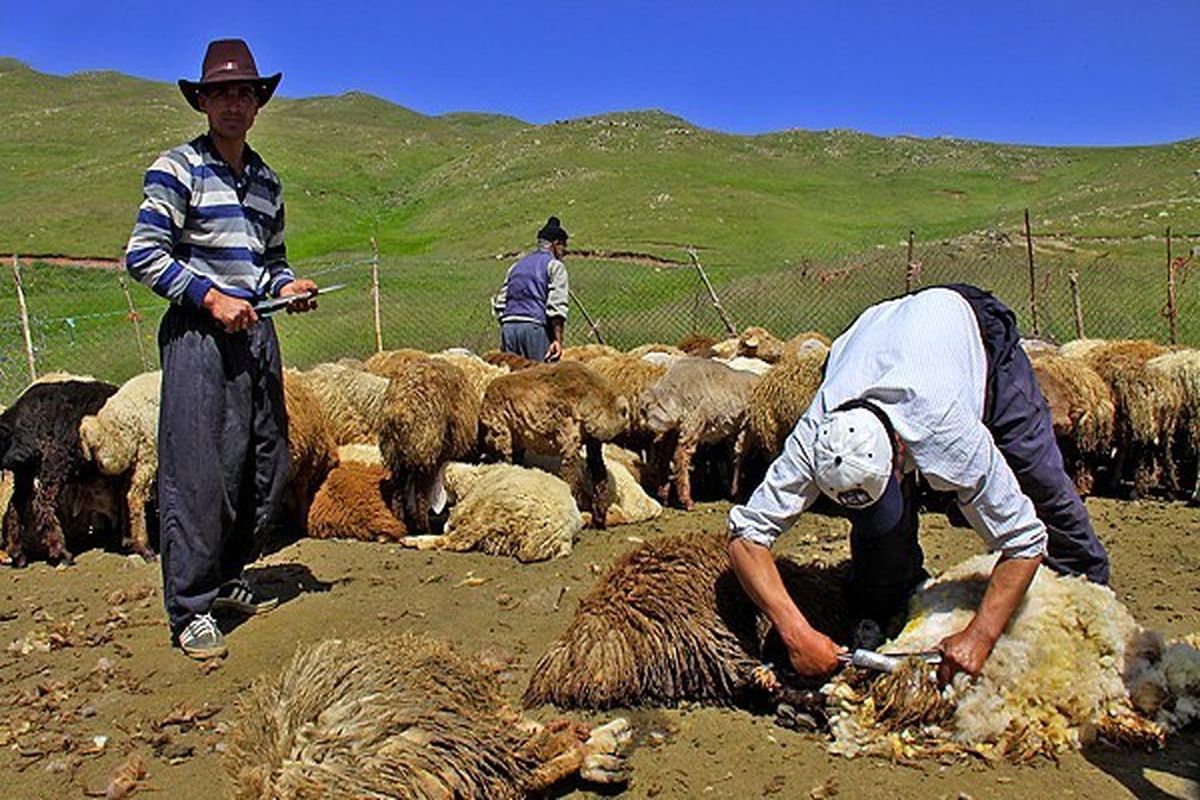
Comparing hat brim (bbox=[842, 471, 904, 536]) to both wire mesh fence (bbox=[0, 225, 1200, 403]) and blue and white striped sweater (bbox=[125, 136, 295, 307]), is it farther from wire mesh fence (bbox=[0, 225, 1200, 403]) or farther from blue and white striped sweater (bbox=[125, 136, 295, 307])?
wire mesh fence (bbox=[0, 225, 1200, 403])

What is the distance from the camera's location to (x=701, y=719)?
425 centimetres

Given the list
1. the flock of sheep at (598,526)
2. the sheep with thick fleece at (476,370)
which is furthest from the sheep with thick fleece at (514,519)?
the sheep with thick fleece at (476,370)

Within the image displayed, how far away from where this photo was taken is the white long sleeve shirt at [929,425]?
11.6ft

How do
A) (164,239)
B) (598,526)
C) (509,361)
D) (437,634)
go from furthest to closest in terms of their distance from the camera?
(509,361) → (598,526) → (437,634) → (164,239)

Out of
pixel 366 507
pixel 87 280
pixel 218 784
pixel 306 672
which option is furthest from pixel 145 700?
pixel 87 280

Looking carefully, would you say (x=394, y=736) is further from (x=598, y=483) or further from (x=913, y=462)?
(x=598, y=483)

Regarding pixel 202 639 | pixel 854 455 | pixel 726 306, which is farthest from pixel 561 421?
pixel 726 306

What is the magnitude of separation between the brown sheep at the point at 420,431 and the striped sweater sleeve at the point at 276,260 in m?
1.93

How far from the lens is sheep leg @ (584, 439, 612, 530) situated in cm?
Answer: 772

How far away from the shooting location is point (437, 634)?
5.39 meters

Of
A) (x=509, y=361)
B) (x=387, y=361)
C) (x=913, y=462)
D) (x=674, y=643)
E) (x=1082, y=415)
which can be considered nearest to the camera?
(x=913, y=462)

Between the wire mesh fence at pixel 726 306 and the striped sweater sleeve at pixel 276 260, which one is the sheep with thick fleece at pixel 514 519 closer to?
the striped sweater sleeve at pixel 276 260

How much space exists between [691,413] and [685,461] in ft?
1.35

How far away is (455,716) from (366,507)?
4247mm
